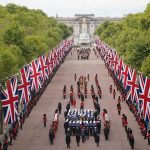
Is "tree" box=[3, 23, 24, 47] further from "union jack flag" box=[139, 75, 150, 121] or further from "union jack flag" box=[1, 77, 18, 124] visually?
"union jack flag" box=[139, 75, 150, 121]

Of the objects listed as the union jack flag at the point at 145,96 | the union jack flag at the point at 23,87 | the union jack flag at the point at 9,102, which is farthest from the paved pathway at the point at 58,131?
the union jack flag at the point at 9,102

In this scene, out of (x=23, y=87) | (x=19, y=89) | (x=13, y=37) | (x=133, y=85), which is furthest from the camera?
(x=13, y=37)

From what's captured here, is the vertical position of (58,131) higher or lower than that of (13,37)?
lower

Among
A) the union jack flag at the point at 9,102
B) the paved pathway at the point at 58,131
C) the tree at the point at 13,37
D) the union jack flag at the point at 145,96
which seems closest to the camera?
the union jack flag at the point at 9,102

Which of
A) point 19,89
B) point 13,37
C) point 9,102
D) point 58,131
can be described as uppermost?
point 13,37

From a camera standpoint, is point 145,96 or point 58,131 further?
point 58,131

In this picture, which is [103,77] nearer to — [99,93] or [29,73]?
[99,93]

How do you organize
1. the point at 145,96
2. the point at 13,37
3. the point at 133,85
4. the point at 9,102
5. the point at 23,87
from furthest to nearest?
the point at 13,37 → the point at 133,85 → the point at 23,87 → the point at 145,96 → the point at 9,102

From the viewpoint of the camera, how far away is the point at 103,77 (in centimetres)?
7075

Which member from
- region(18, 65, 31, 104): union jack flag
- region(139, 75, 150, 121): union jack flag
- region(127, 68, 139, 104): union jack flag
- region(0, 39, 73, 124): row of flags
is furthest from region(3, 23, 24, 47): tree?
region(139, 75, 150, 121): union jack flag

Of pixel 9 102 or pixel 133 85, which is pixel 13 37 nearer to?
pixel 133 85

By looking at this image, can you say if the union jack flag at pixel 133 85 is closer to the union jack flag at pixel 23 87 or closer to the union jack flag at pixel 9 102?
the union jack flag at pixel 23 87

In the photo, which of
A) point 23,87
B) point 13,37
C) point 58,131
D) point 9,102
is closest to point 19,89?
point 23,87

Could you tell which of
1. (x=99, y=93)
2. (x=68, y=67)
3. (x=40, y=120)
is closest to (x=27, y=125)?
(x=40, y=120)
